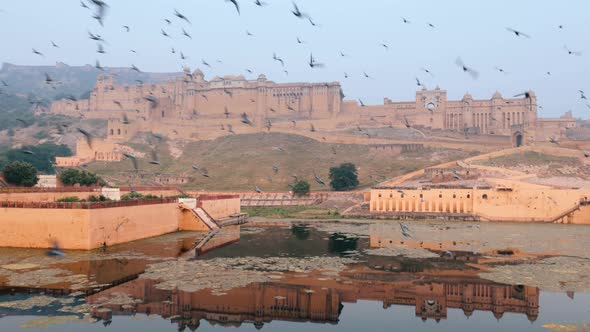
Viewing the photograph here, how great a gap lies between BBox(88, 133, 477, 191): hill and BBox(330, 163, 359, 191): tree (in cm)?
194

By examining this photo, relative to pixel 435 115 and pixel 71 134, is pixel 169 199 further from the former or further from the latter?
pixel 71 134

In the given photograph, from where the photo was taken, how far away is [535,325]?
13.1 metres

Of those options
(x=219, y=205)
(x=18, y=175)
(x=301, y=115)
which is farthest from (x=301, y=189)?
(x=301, y=115)

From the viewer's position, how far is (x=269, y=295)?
1535 centimetres

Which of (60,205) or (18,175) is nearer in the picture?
(60,205)

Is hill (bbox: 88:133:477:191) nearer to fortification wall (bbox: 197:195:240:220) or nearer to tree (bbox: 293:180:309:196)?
tree (bbox: 293:180:309:196)

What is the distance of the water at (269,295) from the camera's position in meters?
13.1

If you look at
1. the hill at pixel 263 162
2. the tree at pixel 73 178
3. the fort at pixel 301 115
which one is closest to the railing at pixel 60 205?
the tree at pixel 73 178

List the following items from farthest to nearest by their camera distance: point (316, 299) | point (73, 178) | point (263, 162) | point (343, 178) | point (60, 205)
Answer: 1. point (263, 162)
2. point (343, 178)
3. point (73, 178)
4. point (60, 205)
5. point (316, 299)

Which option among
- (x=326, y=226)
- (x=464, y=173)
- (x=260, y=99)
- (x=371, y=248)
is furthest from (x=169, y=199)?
(x=260, y=99)

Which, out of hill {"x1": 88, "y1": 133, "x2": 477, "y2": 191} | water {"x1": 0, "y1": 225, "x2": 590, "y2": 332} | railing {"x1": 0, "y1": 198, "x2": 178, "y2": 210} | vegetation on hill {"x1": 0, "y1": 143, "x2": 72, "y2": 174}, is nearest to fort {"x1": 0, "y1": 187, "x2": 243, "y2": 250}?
Answer: railing {"x1": 0, "y1": 198, "x2": 178, "y2": 210}

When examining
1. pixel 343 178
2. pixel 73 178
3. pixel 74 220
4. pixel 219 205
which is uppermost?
pixel 343 178

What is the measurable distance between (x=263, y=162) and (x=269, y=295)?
172 feet

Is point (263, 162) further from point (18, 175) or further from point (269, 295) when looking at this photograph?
point (269, 295)
